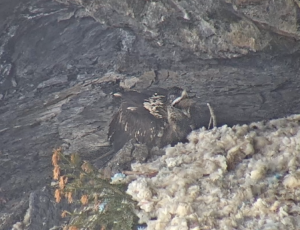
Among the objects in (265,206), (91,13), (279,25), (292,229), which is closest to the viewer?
(292,229)

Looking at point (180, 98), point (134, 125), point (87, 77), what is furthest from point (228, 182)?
point (87, 77)

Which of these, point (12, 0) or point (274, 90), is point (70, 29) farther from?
point (274, 90)

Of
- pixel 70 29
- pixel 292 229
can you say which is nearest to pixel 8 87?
pixel 70 29

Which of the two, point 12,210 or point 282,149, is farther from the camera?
point 12,210

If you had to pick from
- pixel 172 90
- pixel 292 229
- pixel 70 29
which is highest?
pixel 70 29

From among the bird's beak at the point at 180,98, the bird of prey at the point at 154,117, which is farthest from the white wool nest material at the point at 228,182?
the bird's beak at the point at 180,98

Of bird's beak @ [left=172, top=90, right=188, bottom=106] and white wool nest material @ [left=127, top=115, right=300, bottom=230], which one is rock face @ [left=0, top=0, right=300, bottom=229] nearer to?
bird's beak @ [left=172, top=90, right=188, bottom=106]
